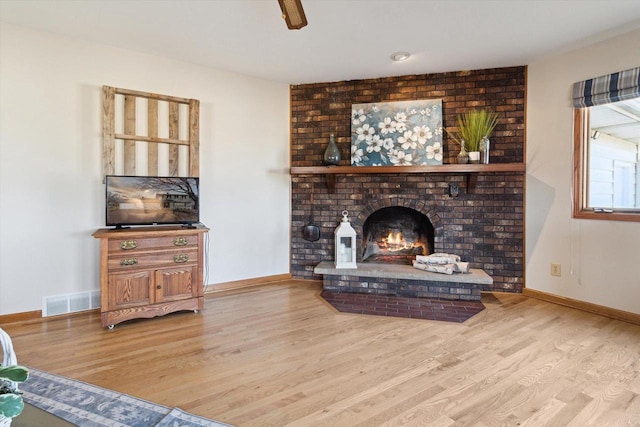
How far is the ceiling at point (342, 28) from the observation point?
8.08 ft

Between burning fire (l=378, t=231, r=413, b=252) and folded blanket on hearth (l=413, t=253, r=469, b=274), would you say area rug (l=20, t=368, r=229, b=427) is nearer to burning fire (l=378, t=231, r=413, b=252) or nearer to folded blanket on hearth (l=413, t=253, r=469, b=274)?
folded blanket on hearth (l=413, t=253, r=469, b=274)

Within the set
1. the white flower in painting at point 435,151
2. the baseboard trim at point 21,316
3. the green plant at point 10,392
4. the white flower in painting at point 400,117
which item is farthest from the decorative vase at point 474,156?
the baseboard trim at point 21,316

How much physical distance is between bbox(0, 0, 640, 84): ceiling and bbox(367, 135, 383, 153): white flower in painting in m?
0.78

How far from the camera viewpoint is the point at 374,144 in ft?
12.8

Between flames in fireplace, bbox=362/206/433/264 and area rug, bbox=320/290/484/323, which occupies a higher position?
flames in fireplace, bbox=362/206/433/264

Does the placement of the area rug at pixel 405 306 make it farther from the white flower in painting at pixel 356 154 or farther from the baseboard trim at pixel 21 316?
the baseboard trim at pixel 21 316

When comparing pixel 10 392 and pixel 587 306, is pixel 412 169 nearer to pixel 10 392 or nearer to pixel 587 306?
pixel 587 306

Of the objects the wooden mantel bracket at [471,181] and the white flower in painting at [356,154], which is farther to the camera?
the white flower in painting at [356,154]

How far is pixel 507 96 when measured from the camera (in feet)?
11.8

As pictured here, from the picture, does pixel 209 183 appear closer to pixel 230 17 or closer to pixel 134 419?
pixel 230 17

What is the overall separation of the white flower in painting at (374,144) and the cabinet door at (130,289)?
2574mm

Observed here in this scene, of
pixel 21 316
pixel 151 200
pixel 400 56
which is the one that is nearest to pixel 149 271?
pixel 151 200

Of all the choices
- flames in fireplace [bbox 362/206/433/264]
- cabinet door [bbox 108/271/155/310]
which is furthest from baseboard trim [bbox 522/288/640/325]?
cabinet door [bbox 108/271/155/310]

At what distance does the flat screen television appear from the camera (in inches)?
115
